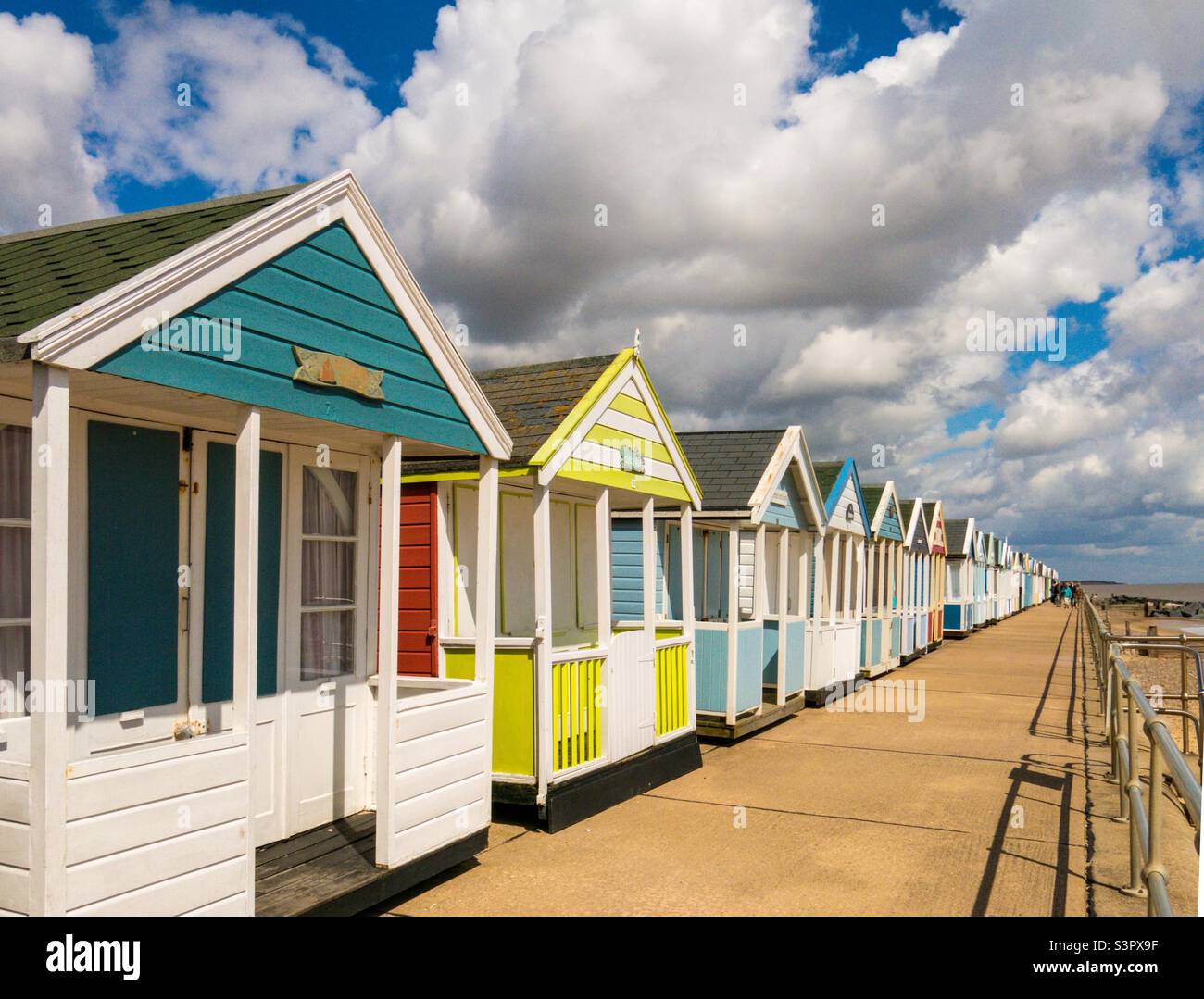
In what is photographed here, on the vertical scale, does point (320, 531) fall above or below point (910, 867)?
above

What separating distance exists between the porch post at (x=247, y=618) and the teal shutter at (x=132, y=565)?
2.73 ft

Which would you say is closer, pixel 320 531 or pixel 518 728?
pixel 320 531

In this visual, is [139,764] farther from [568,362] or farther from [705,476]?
[705,476]

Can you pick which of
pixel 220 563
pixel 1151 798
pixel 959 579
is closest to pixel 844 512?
pixel 1151 798

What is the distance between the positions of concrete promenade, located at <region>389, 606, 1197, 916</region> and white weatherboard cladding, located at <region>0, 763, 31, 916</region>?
2394mm

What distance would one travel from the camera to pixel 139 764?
3779mm

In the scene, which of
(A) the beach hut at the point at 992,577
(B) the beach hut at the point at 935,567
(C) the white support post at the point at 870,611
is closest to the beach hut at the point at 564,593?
(C) the white support post at the point at 870,611

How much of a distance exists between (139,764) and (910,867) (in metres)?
4.79

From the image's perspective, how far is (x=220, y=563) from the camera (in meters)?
5.29

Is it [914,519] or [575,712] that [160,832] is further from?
[914,519]

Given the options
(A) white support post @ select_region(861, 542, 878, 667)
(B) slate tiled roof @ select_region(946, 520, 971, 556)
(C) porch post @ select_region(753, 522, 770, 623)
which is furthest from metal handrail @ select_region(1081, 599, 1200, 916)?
(B) slate tiled roof @ select_region(946, 520, 971, 556)
